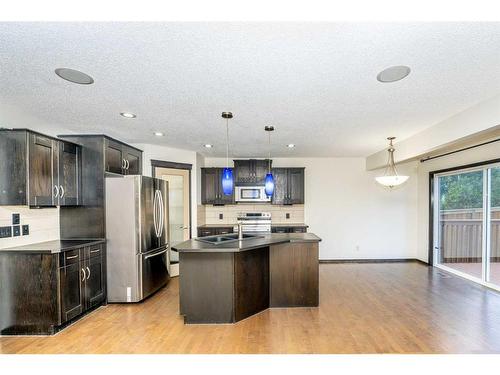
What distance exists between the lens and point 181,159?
502 centimetres

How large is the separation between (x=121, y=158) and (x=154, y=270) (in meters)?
1.76

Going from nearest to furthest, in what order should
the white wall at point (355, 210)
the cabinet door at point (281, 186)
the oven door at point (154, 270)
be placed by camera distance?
the oven door at point (154, 270), the cabinet door at point (281, 186), the white wall at point (355, 210)

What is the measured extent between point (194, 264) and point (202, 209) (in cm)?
269

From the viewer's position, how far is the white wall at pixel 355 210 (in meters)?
5.83

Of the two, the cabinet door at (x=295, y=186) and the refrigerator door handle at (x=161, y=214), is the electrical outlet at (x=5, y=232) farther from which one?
the cabinet door at (x=295, y=186)

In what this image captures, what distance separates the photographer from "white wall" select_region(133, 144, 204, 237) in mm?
4547

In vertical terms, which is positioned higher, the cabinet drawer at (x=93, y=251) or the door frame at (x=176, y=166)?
the door frame at (x=176, y=166)

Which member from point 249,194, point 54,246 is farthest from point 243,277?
point 249,194

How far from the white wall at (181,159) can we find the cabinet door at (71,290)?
6.44 ft

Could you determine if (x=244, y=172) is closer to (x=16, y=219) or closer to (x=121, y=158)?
(x=121, y=158)

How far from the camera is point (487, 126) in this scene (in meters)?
2.49

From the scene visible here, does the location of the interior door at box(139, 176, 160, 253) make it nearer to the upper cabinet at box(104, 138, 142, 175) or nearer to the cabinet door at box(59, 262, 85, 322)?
the upper cabinet at box(104, 138, 142, 175)

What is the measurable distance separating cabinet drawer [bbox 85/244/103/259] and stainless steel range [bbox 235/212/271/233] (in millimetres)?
2772

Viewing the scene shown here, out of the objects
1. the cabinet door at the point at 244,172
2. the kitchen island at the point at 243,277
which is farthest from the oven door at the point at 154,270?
the cabinet door at the point at 244,172
